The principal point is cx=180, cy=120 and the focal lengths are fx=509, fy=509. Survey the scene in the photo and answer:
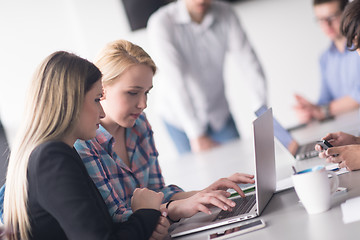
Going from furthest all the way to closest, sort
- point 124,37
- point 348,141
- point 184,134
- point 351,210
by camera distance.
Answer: point 124,37 → point 184,134 → point 348,141 → point 351,210

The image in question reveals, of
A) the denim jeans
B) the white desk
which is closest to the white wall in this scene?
the denim jeans

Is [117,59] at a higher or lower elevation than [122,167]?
higher

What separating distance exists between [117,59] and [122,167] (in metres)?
0.33

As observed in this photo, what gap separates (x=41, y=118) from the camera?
43.8 inches

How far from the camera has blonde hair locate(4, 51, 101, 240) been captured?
1069 millimetres

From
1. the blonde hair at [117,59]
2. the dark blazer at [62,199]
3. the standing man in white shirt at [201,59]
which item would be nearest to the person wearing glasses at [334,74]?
the standing man in white shirt at [201,59]

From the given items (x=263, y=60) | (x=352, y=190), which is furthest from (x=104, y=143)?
(x=263, y=60)

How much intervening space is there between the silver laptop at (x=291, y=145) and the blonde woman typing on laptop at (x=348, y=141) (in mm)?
178

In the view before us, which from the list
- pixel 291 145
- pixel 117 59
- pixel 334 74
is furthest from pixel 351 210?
pixel 334 74

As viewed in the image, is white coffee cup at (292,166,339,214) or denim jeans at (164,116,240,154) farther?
denim jeans at (164,116,240,154)

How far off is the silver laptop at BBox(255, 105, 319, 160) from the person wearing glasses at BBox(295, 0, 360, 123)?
3.05 feet

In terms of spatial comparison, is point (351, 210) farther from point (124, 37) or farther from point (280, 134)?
point (124, 37)

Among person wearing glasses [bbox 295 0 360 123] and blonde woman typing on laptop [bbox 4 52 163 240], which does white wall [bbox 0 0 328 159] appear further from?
blonde woman typing on laptop [bbox 4 52 163 240]

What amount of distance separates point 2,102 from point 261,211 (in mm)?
4363
